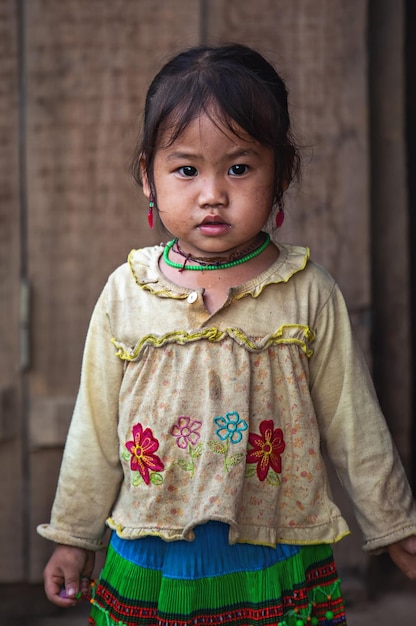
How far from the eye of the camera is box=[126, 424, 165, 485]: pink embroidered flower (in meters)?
1.77

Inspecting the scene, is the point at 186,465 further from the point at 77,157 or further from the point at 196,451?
the point at 77,157

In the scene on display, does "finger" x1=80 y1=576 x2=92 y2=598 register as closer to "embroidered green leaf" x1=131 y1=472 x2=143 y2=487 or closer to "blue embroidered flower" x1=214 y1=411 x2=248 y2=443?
"embroidered green leaf" x1=131 y1=472 x2=143 y2=487

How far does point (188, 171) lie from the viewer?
1.73 m

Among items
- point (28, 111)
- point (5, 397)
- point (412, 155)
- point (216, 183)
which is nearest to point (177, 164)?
point (216, 183)

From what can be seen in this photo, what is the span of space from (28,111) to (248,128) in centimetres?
124

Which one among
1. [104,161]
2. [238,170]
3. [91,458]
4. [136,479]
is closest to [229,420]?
[136,479]

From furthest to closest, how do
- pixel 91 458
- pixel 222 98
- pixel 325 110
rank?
pixel 325 110
pixel 91 458
pixel 222 98

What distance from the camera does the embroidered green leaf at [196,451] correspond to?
5.70 ft

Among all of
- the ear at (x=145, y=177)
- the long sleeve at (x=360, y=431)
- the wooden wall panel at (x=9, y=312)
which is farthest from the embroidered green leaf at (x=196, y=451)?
the wooden wall panel at (x=9, y=312)

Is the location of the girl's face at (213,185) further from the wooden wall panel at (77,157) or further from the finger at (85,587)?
the wooden wall panel at (77,157)

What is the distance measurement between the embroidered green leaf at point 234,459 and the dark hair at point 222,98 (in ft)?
1.71

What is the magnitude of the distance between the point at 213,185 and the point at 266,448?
1.68 ft

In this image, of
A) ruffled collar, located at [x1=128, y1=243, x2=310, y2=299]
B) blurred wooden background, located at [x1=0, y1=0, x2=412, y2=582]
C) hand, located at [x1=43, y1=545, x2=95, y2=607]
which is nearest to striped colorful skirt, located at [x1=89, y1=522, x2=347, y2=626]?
hand, located at [x1=43, y1=545, x2=95, y2=607]

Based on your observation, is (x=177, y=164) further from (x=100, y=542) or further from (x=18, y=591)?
(x=18, y=591)
